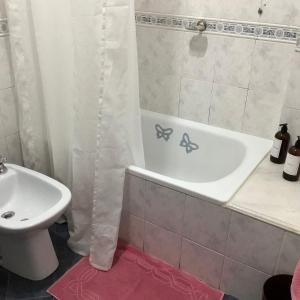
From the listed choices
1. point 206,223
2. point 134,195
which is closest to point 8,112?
point 134,195

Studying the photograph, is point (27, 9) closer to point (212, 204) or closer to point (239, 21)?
point (239, 21)

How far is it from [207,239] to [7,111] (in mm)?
1201

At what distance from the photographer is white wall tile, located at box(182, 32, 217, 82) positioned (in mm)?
1855

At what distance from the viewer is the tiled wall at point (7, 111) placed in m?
1.67

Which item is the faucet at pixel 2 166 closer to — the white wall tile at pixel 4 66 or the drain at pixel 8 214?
the drain at pixel 8 214

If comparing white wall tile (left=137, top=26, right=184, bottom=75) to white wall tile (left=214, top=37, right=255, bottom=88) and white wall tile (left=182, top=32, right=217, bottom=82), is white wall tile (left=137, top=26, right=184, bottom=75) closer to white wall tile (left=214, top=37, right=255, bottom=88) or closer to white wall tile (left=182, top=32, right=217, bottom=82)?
white wall tile (left=182, top=32, right=217, bottom=82)

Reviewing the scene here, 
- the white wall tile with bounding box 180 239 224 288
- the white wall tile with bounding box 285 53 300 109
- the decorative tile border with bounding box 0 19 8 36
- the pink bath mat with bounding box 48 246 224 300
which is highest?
the decorative tile border with bounding box 0 19 8 36

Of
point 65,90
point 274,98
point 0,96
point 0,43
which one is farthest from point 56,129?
point 274,98

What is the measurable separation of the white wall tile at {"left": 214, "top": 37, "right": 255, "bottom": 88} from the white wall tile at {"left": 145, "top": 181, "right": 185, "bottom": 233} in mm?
763

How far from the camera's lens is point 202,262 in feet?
5.12

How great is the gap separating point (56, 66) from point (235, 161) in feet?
3.57

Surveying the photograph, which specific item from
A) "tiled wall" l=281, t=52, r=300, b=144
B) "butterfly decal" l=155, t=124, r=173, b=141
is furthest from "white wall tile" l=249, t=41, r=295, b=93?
"butterfly decal" l=155, t=124, r=173, b=141

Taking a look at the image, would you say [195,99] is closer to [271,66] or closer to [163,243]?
[271,66]

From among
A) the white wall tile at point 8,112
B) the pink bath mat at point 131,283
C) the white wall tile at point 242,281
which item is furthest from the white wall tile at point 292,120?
the white wall tile at point 8,112
